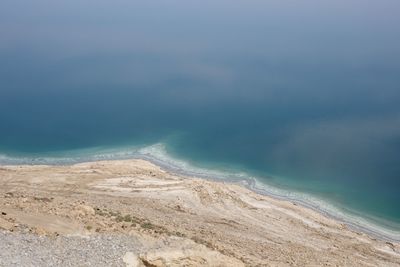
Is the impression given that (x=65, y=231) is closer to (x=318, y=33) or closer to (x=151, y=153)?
(x=151, y=153)

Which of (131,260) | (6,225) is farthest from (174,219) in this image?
(6,225)

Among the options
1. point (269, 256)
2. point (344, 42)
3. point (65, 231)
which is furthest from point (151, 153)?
point (344, 42)

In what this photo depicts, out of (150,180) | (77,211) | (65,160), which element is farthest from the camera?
(65,160)

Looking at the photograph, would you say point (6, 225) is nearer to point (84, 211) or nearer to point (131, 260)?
point (84, 211)

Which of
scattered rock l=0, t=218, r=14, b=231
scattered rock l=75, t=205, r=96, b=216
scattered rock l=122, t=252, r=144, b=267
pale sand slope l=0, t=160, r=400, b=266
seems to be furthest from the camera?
scattered rock l=75, t=205, r=96, b=216

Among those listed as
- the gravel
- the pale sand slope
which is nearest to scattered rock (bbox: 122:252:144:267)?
the pale sand slope

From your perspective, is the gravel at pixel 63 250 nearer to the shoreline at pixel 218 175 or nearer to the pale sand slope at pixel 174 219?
the pale sand slope at pixel 174 219

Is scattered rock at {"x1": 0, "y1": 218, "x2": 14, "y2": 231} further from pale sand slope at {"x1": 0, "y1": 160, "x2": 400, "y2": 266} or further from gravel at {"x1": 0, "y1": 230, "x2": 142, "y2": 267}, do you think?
gravel at {"x1": 0, "y1": 230, "x2": 142, "y2": 267}
